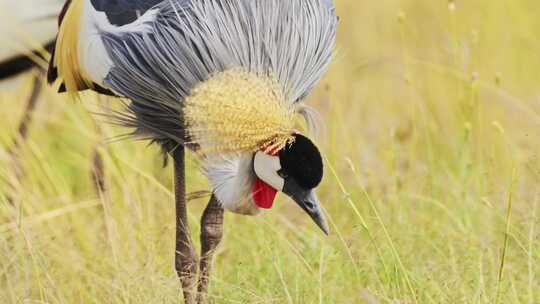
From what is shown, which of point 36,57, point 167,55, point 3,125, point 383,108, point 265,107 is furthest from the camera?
point 383,108

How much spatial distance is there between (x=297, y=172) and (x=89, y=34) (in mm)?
718

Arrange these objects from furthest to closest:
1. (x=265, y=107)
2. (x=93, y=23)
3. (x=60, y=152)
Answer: (x=60, y=152), (x=93, y=23), (x=265, y=107)

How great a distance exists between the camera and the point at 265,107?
2.58 m

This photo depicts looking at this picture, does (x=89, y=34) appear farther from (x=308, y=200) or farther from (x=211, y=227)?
(x=308, y=200)

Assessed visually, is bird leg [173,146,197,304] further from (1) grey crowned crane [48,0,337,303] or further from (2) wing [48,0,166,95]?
(2) wing [48,0,166,95]

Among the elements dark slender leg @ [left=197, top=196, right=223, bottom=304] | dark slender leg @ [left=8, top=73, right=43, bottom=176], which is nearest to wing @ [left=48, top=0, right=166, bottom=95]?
dark slender leg @ [left=197, top=196, right=223, bottom=304]

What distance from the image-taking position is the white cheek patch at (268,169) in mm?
2729

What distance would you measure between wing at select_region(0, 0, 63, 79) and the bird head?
1.36 meters

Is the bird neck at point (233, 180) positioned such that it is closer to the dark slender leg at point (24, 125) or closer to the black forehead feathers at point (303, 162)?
the black forehead feathers at point (303, 162)

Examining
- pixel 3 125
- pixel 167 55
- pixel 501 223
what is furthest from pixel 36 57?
pixel 501 223

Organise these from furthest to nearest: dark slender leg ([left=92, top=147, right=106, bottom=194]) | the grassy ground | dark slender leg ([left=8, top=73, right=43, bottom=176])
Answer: dark slender leg ([left=8, top=73, right=43, bottom=176]) → dark slender leg ([left=92, top=147, right=106, bottom=194]) → the grassy ground

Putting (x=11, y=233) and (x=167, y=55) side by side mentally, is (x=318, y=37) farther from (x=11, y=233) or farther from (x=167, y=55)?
(x=11, y=233)

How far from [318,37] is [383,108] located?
6.32 ft

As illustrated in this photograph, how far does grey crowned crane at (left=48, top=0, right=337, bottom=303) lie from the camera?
2627 millimetres
